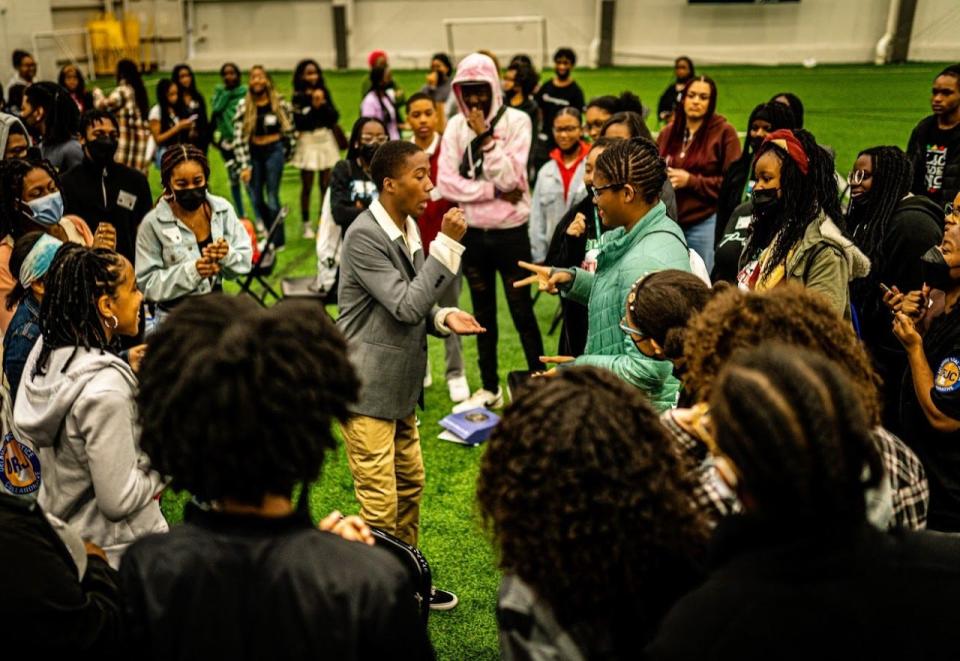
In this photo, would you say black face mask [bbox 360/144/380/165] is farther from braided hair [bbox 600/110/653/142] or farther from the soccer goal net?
the soccer goal net

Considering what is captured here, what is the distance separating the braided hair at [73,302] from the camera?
8.39 feet

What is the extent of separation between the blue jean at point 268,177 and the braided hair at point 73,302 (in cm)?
601

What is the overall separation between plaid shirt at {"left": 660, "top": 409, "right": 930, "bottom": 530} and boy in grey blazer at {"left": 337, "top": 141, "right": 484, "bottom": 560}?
1.46 m

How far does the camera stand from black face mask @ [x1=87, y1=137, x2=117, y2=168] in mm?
5004

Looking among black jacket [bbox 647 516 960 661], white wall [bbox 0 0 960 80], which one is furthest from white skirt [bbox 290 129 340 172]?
white wall [bbox 0 0 960 80]

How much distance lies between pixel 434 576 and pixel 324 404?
2.44 meters

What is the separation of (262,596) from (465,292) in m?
6.30

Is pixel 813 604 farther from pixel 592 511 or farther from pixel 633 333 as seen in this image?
pixel 633 333

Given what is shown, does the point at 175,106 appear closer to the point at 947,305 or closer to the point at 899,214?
the point at 899,214

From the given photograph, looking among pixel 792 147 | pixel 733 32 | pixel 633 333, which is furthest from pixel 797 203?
pixel 733 32

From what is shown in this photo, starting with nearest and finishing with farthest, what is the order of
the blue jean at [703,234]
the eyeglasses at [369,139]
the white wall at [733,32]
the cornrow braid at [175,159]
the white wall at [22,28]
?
the cornrow braid at [175,159] < the eyeglasses at [369,139] < the blue jean at [703,234] < the white wall at [22,28] < the white wall at [733,32]

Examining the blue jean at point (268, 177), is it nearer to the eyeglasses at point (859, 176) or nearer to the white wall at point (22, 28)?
the eyeglasses at point (859, 176)

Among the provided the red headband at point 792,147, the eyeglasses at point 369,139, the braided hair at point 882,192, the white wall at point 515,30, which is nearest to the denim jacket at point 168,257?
the eyeglasses at point 369,139

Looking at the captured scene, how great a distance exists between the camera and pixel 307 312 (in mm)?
1711
